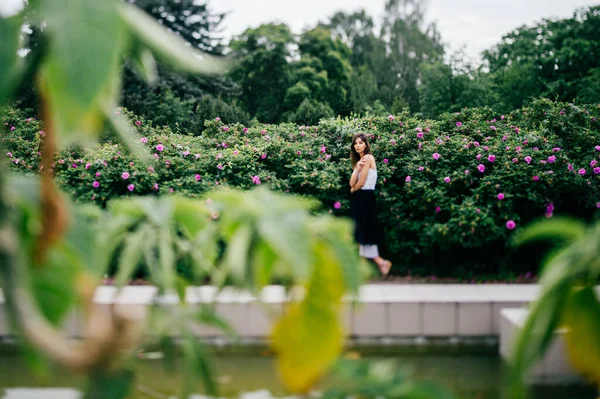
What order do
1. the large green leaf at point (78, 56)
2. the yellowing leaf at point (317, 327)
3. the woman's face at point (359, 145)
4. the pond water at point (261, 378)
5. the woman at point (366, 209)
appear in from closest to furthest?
the large green leaf at point (78, 56) → the yellowing leaf at point (317, 327) → the pond water at point (261, 378) → the woman at point (366, 209) → the woman's face at point (359, 145)

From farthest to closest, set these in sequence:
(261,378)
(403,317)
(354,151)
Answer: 1. (354,151)
2. (403,317)
3. (261,378)

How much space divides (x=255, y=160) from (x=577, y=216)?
150 inches

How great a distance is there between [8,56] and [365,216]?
573 centimetres

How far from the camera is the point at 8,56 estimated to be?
649mm

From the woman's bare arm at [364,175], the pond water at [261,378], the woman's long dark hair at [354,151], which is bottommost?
the pond water at [261,378]

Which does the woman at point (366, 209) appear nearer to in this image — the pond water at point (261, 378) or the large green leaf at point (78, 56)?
the pond water at point (261, 378)

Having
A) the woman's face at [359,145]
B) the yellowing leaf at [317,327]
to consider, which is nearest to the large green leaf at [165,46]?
the yellowing leaf at [317,327]

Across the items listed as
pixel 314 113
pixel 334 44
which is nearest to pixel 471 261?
pixel 314 113

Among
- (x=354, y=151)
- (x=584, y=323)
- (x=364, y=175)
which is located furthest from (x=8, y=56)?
(x=354, y=151)

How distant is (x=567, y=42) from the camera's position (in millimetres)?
25031

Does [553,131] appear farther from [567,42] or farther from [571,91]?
[567,42]

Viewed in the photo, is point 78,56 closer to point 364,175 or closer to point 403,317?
point 403,317

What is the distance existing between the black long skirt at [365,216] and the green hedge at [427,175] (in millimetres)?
314

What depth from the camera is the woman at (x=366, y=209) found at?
6215mm
